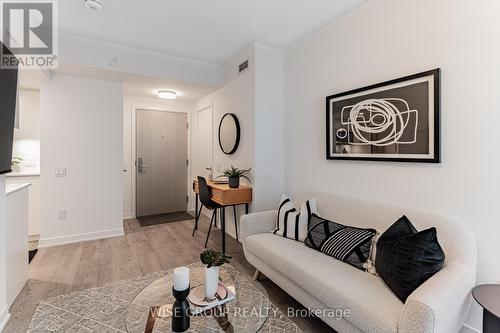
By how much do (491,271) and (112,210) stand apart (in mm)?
4157

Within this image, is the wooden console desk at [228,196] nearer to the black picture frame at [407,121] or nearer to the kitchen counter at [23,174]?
the black picture frame at [407,121]

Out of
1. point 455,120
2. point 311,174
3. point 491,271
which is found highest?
point 455,120

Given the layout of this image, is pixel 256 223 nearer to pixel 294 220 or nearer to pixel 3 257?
pixel 294 220

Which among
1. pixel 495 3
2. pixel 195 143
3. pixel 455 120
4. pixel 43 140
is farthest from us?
pixel 195 143

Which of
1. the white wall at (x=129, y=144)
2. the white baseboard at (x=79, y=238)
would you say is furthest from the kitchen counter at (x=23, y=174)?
the white wall at (x=129, y=144)

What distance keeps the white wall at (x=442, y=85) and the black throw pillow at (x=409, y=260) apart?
0.44m

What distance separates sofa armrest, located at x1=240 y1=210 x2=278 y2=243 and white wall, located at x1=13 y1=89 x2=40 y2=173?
341 centimetres

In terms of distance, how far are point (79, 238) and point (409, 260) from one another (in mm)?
3917

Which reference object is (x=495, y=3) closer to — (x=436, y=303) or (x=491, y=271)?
(x=491, y=271)

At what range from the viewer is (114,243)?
3.49 metres

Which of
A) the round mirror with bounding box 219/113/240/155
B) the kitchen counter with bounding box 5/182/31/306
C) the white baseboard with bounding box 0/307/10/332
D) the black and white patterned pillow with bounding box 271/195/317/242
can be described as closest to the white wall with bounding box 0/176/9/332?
the white baseboard with bounding box 0/307/10/332

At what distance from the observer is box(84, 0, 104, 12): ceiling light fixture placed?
2.31 m

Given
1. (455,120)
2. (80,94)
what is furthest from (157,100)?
(455,120)

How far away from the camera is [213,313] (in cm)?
146
